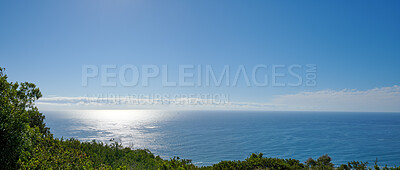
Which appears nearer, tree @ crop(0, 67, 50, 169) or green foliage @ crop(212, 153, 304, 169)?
tree @ crop(0, 67, 50, 169)

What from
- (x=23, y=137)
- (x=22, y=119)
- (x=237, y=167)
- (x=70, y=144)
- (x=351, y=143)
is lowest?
(x=351, y=143)

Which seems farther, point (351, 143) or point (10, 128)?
point (351, 143)

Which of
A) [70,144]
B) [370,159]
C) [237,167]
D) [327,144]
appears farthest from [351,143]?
[70,144]

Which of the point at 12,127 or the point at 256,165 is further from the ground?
the point at 12,127

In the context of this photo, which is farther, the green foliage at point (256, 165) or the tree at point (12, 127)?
the green foliage at point (256, 165)

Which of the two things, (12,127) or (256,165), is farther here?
(256,165)

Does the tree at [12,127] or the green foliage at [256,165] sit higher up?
the tree at [12,127]

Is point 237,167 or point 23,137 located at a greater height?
point 23,137

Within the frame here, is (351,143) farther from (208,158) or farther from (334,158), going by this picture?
(208,158)

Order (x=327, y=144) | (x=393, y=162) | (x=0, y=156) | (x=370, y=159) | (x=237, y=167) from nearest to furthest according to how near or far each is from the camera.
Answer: (x=0, y=156) < (x=237, y=167) < (x=393, y=162) < (x=370, y=159) < (x=327, y=144)

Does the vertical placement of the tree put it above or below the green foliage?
above

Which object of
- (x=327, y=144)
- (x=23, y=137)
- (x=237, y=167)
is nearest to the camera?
(x=23, y=137)
